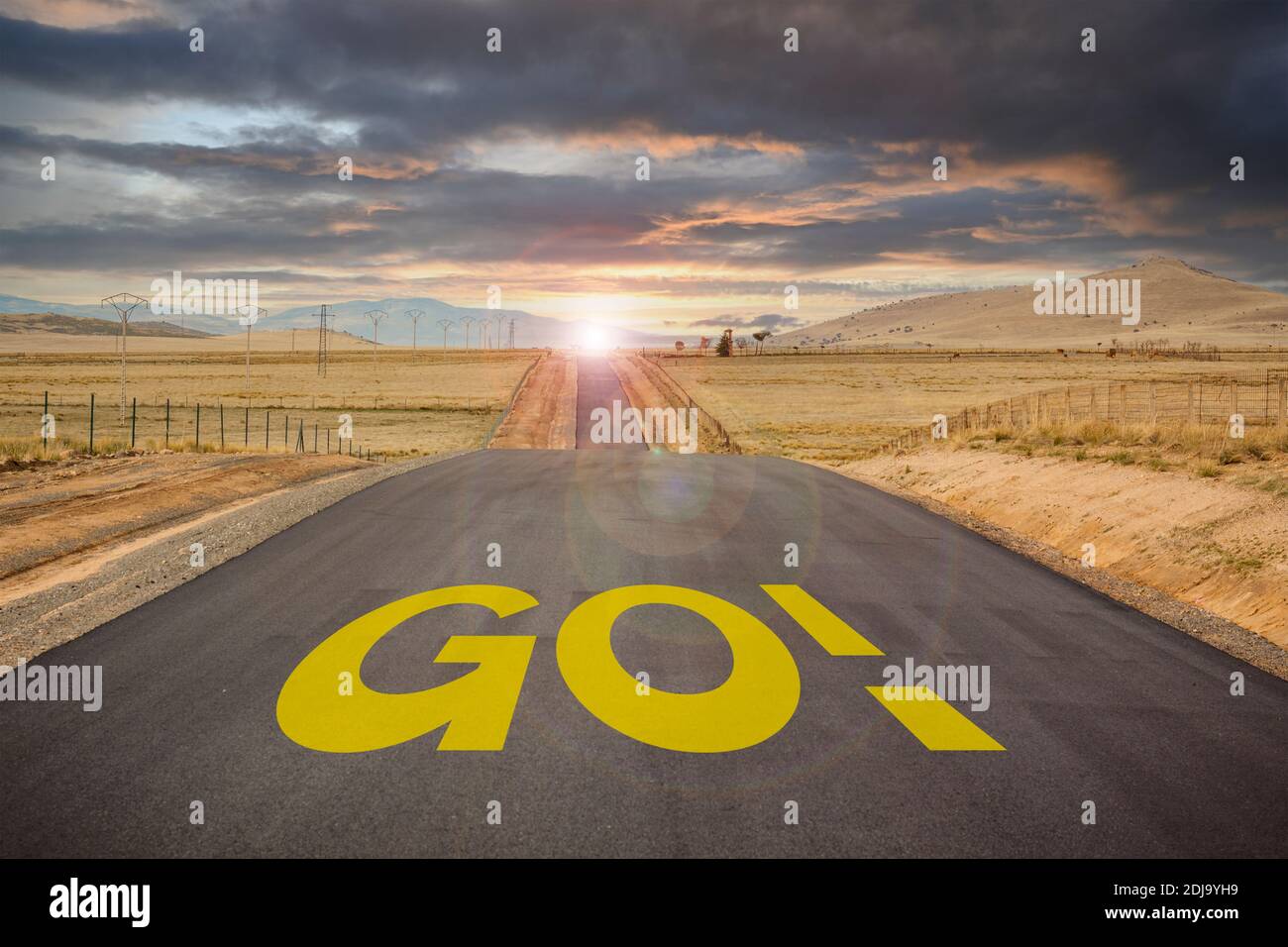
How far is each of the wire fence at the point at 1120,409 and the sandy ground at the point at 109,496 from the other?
2227 centimetres

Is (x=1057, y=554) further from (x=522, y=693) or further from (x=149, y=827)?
(x=149, y=827)

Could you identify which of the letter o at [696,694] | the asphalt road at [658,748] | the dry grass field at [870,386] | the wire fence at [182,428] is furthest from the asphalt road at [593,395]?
the letter o at [696,694]

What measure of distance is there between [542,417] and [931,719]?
50.5 m

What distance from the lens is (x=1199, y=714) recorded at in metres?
6.75

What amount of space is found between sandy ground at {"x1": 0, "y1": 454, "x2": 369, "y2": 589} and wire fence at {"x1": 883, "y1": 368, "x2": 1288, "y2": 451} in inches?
877

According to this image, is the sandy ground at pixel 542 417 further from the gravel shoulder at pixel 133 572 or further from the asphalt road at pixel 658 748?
the asphalt road at pixel 658 748

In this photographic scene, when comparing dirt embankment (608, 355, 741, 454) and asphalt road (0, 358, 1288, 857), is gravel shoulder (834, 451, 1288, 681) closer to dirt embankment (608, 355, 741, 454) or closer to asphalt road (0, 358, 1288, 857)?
asphalt road (0, 358, 1288, 857)

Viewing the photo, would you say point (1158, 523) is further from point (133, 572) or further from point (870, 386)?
point (870, 386)

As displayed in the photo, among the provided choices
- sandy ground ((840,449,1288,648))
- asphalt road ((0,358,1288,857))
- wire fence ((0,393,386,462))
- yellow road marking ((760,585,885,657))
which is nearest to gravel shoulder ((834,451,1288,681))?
sandy ground ((840,449,1288,648))

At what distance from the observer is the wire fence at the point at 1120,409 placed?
29.4m

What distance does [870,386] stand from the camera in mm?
88188

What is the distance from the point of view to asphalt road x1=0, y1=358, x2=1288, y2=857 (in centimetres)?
484
